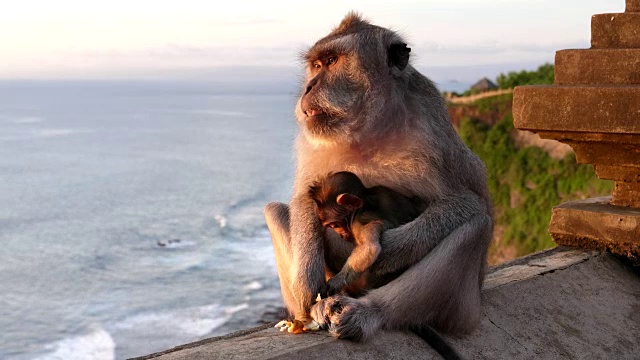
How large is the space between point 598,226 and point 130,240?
48.6 metres

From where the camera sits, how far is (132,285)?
41.3 metres

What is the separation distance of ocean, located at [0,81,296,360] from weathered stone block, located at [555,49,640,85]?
5.91ft

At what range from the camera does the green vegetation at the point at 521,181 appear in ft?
103

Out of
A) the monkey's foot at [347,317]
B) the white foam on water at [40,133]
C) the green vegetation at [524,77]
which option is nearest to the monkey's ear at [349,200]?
the monkey's foot at [347,317]

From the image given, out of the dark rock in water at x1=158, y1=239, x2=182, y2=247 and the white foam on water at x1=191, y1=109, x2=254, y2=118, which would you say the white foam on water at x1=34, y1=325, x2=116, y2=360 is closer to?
the dark rock in water at x1=158, y1=239, x2=182, y2=247

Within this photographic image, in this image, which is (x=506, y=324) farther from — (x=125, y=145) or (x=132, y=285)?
(x=125, y=145)

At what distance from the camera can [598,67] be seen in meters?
5.05

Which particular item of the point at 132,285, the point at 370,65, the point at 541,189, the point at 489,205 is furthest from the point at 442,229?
the point at 132,285

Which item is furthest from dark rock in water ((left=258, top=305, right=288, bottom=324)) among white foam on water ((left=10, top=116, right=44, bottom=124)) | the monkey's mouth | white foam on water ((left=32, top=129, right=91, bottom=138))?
white foam on water ((left=10, top=116, right=44, bottom=124))

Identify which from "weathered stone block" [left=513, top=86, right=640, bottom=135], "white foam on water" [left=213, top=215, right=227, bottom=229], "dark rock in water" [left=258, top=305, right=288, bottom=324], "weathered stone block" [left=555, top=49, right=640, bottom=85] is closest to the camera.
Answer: "weathered stone block" [left=513, top=86, right=640, bottom=135]

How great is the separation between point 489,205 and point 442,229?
536 millimetres

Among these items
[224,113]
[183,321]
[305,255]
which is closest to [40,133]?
[224,113]

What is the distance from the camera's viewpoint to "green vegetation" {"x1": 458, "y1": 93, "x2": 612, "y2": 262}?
1236 inches

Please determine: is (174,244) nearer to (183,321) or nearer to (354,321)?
(183,321)
